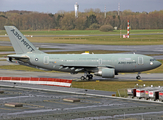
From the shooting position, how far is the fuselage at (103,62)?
55.9 m

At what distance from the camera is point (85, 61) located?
56.7 meters

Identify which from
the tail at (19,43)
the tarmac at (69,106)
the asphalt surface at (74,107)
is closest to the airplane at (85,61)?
the tail at (19,43)

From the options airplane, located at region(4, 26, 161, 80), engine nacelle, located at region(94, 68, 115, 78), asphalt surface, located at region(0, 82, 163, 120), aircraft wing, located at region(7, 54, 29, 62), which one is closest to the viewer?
asphalt surface, located at region(0, 82, 163, 120)

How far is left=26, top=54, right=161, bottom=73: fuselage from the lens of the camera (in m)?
55.9

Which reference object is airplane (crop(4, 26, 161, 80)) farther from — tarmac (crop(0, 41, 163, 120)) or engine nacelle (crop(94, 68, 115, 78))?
tarmac (crop(0, 41, 163, 120))

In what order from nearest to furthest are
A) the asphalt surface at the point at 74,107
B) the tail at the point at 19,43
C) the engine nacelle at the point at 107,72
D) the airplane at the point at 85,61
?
the asphalt surface at the point at 74,107 < the engine nacelle at the point at 107,72 < the airplane at the point at 85,61 < the tail at the point at 19,43

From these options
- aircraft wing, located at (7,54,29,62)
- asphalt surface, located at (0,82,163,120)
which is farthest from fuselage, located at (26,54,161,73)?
asphalt surface, located at (0,82,163,120)

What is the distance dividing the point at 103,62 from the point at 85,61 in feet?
10.9

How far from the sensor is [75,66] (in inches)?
2226

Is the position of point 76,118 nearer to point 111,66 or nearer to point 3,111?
point 3,111

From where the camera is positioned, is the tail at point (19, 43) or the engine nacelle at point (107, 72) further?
the tail at point (19, 43)

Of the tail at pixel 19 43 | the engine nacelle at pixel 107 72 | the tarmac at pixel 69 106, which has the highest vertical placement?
the tail at pixel 19 43

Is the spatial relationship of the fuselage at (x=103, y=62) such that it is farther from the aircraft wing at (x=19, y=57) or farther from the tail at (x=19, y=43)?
the tail at (x=19, y=43)

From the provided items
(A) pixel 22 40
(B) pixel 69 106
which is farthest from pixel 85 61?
(B) pixel 69 106
